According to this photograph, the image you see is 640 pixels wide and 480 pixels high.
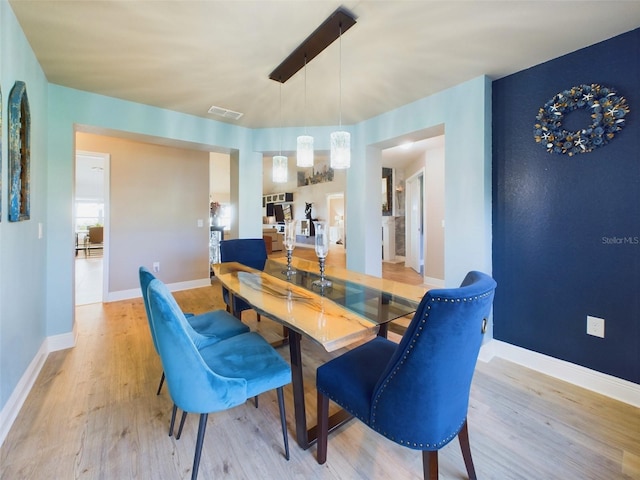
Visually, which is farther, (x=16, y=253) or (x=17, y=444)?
(x=16, y=253)

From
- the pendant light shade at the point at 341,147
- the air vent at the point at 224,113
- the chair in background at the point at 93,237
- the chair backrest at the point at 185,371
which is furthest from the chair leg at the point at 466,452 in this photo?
the chair in background at the point at 93,237

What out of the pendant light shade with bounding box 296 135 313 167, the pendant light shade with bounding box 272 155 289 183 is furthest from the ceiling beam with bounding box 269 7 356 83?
the pendant light shade with bounding box 272 155 289 183

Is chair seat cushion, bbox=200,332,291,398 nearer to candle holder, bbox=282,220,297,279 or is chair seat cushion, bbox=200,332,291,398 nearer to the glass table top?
the glass table top

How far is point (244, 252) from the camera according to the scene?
2.92 metres

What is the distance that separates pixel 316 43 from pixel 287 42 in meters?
0.19

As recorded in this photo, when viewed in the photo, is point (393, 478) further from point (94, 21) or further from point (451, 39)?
point (94, 21)

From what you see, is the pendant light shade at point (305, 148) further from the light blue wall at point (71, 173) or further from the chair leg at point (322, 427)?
the chair leg at point (322, 427)

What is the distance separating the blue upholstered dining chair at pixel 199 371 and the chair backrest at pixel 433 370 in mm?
524

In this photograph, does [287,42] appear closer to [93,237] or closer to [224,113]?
[224,113]

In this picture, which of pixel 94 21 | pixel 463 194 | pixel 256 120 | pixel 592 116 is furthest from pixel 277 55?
pixel 592 116

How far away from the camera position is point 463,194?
8.05 feet

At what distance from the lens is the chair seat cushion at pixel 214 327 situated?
65.1 inches

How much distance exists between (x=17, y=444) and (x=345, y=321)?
1.79 meters

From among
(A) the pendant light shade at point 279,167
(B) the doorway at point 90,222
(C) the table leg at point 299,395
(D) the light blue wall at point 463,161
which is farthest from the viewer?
(B) the doorway at point 90,222
